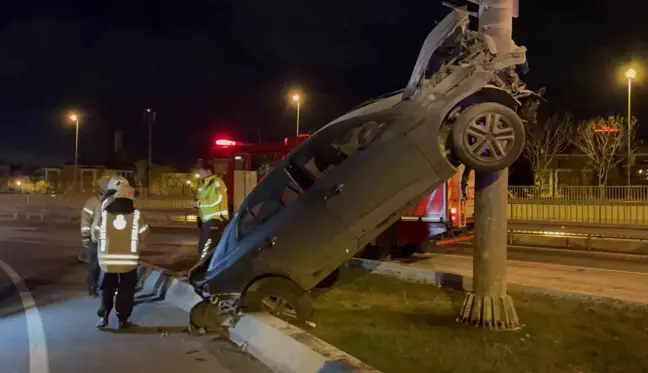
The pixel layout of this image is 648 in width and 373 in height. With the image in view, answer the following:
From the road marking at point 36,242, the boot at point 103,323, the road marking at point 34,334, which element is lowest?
the road marking at point 34,334

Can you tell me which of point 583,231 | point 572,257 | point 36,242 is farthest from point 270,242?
point 36,242

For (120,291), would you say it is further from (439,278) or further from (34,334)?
(439,278)

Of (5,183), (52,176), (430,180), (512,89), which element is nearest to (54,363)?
(430,180)

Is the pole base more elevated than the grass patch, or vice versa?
the pole base

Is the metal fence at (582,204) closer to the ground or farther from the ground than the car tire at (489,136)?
closer to the ground

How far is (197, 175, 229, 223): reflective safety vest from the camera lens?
955 cm

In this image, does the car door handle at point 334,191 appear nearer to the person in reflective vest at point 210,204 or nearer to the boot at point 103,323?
the boot at point 103,323

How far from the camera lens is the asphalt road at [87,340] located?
5867 millimetres

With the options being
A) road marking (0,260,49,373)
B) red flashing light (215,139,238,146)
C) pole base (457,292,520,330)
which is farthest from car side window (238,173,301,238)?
red flashing light (215,139,238,146)

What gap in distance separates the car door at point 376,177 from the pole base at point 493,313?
128cm

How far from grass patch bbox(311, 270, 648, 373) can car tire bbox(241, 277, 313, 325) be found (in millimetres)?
260

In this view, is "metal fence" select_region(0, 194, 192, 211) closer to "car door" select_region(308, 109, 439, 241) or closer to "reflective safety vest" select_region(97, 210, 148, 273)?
"reflective safety vest" select_region(97, 210, 148, 273)

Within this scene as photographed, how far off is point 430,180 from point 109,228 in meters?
3.54

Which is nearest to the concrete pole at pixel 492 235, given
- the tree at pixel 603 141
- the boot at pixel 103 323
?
the boot at pixel 103 323
